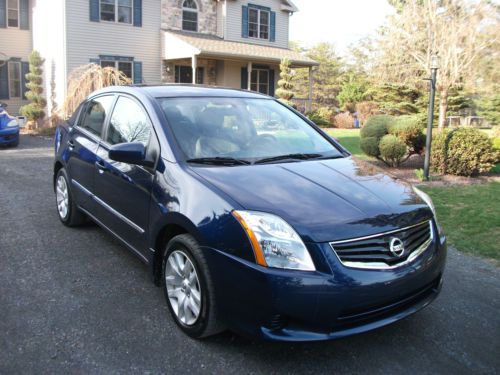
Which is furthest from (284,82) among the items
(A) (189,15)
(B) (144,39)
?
(B) (144,39)

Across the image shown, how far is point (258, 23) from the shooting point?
23094 mm

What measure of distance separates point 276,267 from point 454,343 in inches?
59.8

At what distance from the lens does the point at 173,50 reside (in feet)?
63.7

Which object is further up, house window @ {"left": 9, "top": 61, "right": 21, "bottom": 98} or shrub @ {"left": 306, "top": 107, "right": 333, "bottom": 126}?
house window @ {"left": 9, "top": 61, "right": 21, "bottom": 98}

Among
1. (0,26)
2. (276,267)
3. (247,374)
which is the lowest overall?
(247,374)

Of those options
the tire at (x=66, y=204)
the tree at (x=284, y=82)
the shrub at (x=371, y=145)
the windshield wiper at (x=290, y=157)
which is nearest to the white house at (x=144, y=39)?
the tree at (x=284, y=82)

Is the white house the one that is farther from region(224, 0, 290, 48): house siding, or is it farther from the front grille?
the front grille

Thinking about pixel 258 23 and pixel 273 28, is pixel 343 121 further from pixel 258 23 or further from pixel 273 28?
pixel 258 23

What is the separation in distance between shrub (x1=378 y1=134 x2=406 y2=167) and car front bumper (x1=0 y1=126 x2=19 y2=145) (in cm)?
999

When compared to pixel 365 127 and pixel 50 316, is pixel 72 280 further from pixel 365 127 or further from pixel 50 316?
pixel 365 127

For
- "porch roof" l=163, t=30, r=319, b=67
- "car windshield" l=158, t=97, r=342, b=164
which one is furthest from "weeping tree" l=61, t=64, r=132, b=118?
"car windshield" l=158, t=97, r=342, b=164

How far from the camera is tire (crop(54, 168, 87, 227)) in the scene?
5.45m

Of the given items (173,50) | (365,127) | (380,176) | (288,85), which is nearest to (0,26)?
(173,50)

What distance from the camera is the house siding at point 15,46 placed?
19.8m
